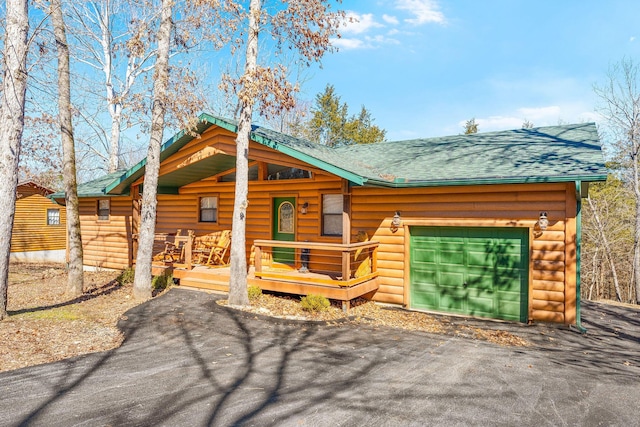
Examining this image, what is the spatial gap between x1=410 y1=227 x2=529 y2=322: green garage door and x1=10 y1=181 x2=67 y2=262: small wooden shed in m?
20.4

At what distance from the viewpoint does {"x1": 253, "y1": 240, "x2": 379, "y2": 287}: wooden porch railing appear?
8.33 meters

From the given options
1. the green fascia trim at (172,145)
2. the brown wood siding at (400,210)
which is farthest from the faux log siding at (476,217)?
the green fascia trim at (172,145)

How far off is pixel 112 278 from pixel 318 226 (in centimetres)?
736

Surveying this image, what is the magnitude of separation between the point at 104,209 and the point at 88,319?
892cm

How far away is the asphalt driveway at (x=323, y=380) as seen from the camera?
388 cm

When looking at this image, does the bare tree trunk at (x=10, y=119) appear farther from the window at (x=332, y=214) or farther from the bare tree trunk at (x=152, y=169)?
the window at (x=332, y=214)

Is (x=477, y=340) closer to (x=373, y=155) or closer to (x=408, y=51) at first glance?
(x=373, y=155)

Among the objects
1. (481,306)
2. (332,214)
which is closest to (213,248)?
(332,214)

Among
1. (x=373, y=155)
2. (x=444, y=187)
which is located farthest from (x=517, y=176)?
(x=373, y=155)

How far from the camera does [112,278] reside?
12.7 meters

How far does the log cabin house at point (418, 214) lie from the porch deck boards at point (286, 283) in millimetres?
32

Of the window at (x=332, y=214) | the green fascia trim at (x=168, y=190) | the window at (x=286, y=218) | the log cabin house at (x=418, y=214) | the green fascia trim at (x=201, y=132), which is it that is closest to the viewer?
the log cabin house at (x=418, y=214)

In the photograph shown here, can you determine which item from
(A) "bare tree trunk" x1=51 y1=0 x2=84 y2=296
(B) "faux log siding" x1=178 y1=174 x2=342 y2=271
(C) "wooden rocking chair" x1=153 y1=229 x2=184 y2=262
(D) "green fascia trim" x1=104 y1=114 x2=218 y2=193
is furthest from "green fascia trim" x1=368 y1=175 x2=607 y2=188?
(A) "bare tree trunk" x1=51 y1=0 x2=84 y2=296

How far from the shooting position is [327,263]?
938 cm
